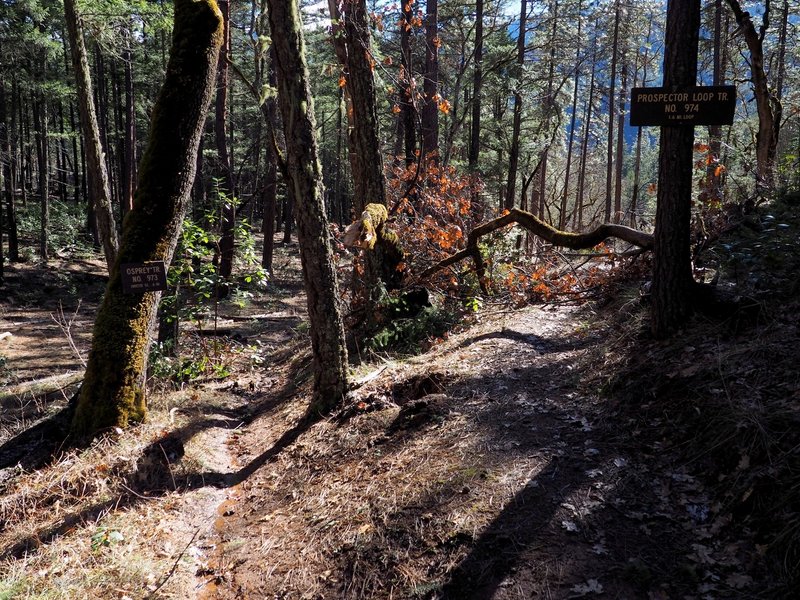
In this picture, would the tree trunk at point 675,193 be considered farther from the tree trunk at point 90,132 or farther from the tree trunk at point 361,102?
the tree trunk at point 90,132

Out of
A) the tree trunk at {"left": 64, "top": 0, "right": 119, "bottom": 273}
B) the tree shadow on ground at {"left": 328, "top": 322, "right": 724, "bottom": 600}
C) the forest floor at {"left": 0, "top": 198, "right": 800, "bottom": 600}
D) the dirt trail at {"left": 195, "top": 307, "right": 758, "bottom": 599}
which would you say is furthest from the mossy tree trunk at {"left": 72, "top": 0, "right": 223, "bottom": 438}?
the tree shadow on ground at {"left": 328, "top": 322, "right": 724, "bottom": 600}

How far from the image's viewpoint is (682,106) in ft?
15.6

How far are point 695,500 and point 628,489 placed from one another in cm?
40

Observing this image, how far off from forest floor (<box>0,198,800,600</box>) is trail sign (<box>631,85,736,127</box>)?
1.67 metres

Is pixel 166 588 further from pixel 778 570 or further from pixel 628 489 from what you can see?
pixel 778 570

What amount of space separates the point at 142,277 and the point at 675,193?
548 cm

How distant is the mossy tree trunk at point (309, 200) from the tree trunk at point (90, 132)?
441cm

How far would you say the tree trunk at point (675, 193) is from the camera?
4.78 m

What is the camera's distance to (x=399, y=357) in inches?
301

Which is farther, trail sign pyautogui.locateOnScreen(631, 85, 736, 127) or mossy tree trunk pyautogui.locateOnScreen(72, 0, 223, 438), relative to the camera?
mossy tree trunk pyautogui.locateOnScreen(72, 0, 223, 438)

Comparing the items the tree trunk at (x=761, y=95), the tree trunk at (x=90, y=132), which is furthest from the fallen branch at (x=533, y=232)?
the tree trunk at (x=90, y=132)

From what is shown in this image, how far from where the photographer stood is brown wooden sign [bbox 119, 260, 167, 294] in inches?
229

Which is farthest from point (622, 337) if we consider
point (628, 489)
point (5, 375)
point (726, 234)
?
point (5, 375)

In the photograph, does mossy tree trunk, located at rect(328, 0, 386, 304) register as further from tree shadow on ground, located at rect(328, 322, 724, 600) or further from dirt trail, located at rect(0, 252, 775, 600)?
tree shadow on ground, located at rect(328, 322, 724, 600)
